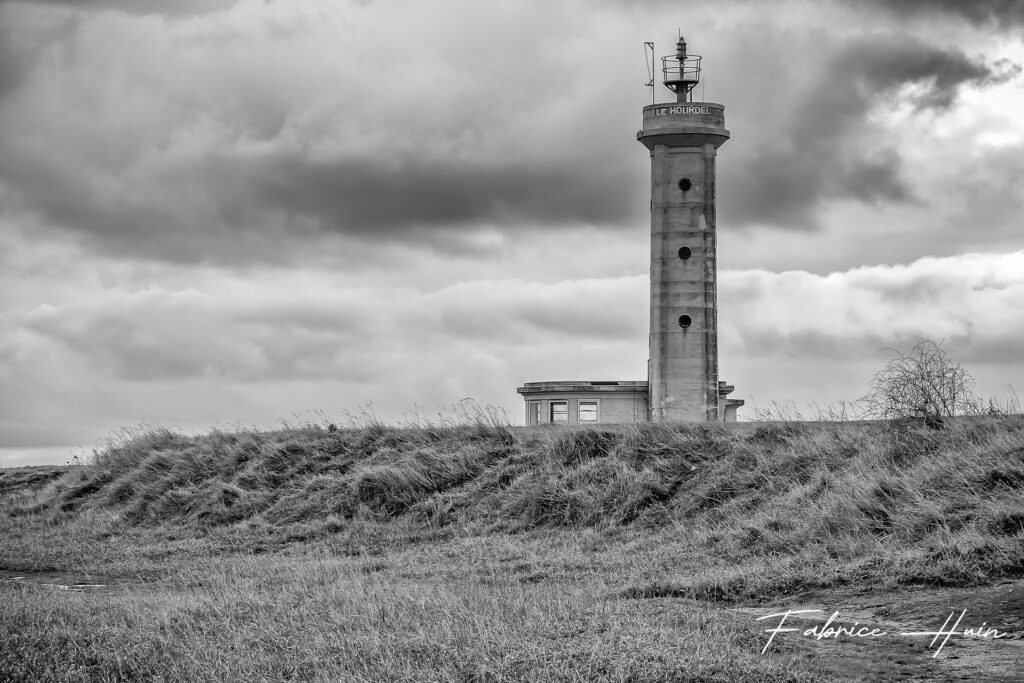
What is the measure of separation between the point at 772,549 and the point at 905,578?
2.37m

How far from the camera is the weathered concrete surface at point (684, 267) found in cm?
3331

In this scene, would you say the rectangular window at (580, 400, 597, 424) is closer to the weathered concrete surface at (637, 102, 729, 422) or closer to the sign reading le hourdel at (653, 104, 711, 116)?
the weathered concrete surface at (637, 102, 729, 422)

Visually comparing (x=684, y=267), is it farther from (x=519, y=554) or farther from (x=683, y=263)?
(x=519, y=554)

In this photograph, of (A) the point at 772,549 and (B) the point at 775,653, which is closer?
(B) the point at 775,653

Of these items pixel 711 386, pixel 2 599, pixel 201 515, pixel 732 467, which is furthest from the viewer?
pixel 711 386

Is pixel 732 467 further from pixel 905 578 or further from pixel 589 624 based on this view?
pixel 589 624

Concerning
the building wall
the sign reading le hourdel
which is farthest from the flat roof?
the sign reading le hourdel

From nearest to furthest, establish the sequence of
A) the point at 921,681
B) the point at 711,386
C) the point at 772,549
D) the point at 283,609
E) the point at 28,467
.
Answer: the point at 921,681 → the point at 283,609 → the point at 772,549 → the point at 28,467 → the point at 711,386

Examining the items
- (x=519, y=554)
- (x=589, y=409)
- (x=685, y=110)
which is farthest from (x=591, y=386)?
(x=519, y=554)

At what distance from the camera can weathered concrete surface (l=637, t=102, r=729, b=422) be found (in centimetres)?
3331

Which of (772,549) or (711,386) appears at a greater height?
(711,386)

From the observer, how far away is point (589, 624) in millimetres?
8172

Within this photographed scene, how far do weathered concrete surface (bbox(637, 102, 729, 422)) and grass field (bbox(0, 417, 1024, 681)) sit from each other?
570 inches

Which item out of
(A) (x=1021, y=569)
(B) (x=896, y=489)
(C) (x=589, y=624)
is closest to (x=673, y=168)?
(B) (x=896, y=489)
